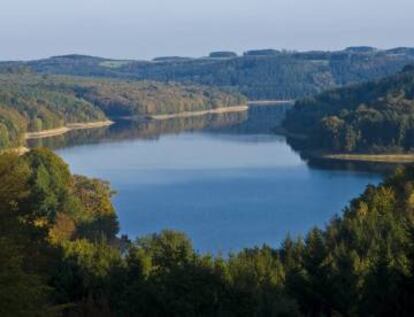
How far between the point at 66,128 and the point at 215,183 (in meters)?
42.7

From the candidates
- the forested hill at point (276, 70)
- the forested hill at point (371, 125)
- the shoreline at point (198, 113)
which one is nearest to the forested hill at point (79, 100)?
the shoreline at point (198, 113)

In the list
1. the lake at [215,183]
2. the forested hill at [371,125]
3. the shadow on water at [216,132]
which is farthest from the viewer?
the forested hill at [371,125]

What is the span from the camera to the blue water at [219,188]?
3142cm

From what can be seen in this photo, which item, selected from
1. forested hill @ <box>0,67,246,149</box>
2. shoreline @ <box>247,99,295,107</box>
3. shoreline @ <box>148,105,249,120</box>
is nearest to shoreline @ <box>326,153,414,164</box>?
forested hill @ <box>0,67,246,149</box>

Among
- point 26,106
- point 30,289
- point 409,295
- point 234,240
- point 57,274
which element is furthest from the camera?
point 26,106

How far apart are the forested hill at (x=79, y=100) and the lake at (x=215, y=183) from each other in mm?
6005

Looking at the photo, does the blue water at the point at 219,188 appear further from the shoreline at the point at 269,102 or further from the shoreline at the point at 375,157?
the shoreline at the point at 269,102

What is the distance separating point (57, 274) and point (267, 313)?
15.3 feet

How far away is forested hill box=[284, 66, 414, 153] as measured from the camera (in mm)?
56375

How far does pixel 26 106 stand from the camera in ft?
274

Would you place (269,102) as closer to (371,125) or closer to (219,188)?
(371,125)

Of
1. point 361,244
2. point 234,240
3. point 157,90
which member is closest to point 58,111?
point 157,90

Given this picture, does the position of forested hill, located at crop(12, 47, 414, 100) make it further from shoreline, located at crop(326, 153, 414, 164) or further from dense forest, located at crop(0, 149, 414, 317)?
dense forest, located at crop(0, 149, 414, 317)

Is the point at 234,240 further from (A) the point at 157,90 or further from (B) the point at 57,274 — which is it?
(A) the point at 157,90
